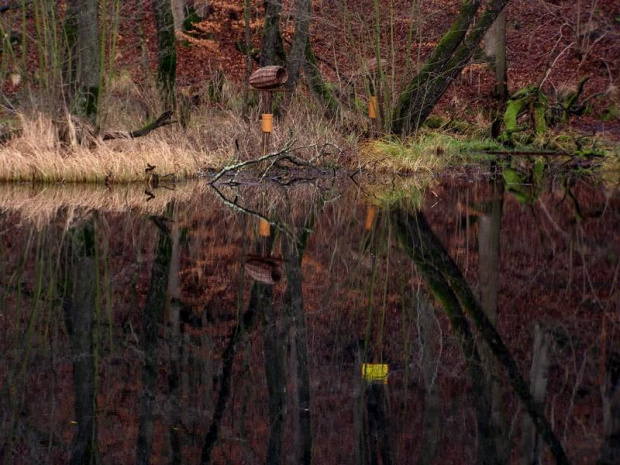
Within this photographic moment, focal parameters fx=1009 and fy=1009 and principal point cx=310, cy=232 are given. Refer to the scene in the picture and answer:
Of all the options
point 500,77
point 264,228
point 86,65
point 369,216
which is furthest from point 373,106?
point 264,228

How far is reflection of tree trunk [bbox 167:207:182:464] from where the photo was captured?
3660mm

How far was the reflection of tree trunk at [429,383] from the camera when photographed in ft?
11.7

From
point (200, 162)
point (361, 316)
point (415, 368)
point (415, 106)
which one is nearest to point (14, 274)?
point (361, 316)

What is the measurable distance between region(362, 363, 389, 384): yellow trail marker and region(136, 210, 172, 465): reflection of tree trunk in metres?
0.94

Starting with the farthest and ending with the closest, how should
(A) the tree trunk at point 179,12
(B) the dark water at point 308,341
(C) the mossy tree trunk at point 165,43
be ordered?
1. (A) the tree trunk at point 179,12
2. (C) the mossy tree trunk at point 165,43
3. (B) the dark water at point 308,341

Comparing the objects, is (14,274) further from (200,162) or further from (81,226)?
(200,162)

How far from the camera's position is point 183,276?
7.29 m

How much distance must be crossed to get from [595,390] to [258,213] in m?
7.76

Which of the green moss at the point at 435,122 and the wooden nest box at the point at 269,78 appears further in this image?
the green moss at the point at 435,122

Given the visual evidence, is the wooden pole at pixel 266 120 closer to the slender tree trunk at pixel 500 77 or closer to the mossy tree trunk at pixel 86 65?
the mossy tree trunk at pixel 86 65

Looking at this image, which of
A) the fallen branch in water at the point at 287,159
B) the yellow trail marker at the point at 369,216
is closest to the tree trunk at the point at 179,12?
the fallen branch in water at the point at 287,159

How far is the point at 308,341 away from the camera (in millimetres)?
5242

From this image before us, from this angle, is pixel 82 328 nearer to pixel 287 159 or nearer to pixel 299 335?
pixel 299 335

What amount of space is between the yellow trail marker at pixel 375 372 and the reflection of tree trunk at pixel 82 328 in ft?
3.94
